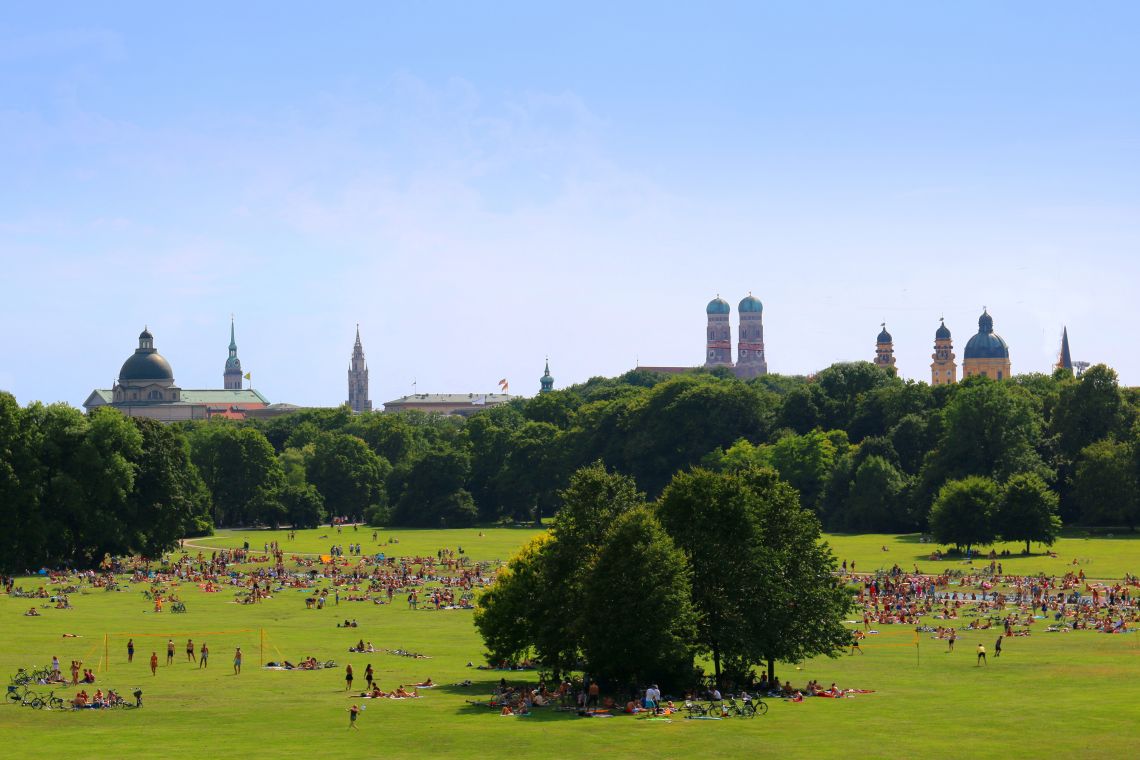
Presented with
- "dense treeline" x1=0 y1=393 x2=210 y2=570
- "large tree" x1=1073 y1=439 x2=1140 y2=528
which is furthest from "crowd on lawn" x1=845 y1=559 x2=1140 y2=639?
"dense treeline" x1=0 y1=393 x2=210 y2=570

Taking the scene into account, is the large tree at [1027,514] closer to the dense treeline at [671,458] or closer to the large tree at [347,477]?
the dense treeline at [671,458]

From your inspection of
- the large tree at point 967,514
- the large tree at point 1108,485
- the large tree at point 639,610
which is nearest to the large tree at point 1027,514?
the large tree at point 967,514

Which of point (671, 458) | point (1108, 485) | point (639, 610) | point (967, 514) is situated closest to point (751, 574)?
point (639, 610)

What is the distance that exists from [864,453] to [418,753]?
83252mm

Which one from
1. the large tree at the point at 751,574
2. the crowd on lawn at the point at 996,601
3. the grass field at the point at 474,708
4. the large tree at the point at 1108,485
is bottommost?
the grass field at the point at 474,708

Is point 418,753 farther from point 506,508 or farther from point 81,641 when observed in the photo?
point 506,508

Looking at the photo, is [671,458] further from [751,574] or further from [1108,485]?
[751,574]

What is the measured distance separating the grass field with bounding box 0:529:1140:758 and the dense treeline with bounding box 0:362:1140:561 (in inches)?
1114

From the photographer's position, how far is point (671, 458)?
12688 centimetres

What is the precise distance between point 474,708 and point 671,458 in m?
86.8

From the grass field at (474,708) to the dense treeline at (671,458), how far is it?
2829cm

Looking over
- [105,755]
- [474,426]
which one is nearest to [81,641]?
[105,755]

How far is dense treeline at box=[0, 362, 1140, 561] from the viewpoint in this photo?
88.2 m

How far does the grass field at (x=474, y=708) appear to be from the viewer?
35000 mm
